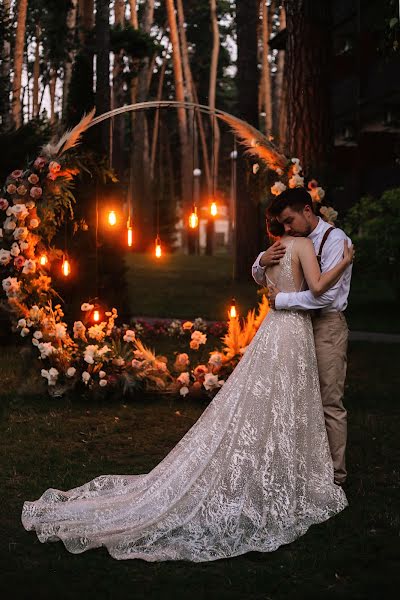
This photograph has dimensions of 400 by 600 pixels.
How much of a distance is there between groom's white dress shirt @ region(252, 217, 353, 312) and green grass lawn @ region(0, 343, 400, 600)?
137 cm

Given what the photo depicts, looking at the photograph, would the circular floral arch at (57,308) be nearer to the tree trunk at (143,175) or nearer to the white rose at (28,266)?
the white rose at (28,266)

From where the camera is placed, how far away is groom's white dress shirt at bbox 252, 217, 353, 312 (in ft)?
20.8

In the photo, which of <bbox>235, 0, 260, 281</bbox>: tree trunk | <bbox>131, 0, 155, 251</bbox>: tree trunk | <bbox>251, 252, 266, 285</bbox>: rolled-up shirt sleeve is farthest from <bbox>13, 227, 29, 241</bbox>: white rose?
<bbox>131, 0, 155, 251</bbox>: tree trunk

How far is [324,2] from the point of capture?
464 inches

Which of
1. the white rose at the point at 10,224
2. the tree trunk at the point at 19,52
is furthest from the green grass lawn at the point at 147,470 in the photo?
the tree trunk at the point at 19,52

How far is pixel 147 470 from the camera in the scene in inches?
298

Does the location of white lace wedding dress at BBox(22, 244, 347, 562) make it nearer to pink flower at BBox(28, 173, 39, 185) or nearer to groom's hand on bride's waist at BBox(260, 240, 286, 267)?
groom's hand on bride's waist at BBox(260, 240, 286, 267)

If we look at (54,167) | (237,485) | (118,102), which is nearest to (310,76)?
(54,167)

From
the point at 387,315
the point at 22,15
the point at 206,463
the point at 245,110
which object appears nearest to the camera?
the point at 206,463

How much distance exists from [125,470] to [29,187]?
12.6ft

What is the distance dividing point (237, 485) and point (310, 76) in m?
7.11

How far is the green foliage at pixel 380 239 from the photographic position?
17.0 m

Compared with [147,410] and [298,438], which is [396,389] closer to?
[147,410]

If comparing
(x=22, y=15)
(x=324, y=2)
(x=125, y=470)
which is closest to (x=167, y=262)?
(x=22, y=15)
